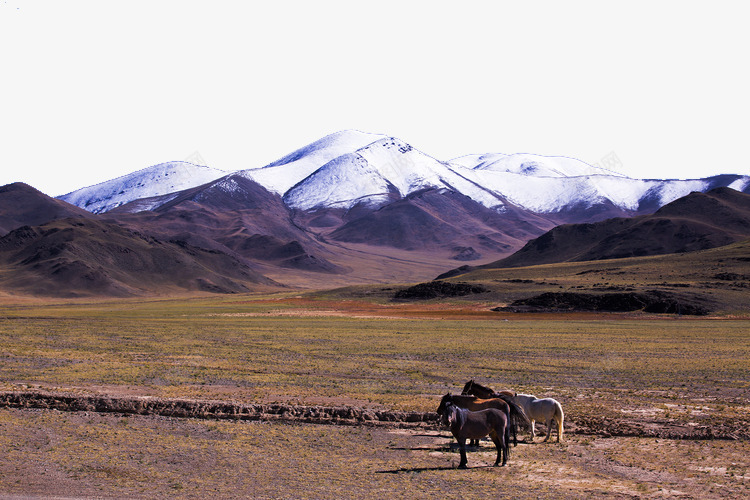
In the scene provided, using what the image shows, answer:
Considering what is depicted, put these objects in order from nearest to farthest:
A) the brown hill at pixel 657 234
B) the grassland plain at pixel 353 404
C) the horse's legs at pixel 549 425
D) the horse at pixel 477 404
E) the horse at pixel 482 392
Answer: the grassland plain at pixel 353 404 → the horse at pixel 477 404 → the horse's legs at pixel 549 425 → the horse at pixel 482 392 → the brown hill at pixel 657 234

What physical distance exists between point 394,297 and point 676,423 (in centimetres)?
9224

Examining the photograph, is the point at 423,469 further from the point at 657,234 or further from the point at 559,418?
the point at 657,234

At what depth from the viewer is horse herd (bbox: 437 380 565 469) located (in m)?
14.9

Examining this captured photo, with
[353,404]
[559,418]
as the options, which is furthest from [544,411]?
[353,404]

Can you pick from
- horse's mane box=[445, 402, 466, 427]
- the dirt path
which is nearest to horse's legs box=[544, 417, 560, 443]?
the dirt path

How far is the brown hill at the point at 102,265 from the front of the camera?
5512 inches

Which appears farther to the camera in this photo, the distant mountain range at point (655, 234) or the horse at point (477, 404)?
the distant mountain range at point (655, 234)

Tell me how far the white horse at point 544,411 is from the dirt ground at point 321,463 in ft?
1.37

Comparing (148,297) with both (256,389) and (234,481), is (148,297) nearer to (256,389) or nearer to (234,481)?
(256,389)

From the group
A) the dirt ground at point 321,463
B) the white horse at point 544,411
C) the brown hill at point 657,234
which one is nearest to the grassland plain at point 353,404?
the dirt ground at point 321,463

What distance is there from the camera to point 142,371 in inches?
1112

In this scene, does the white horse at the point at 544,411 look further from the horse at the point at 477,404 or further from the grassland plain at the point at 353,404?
the horse at the point at 477,404

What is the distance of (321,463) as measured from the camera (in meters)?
15.0

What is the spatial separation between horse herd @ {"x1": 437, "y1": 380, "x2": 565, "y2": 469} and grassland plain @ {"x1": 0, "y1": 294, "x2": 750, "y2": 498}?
581 mm
